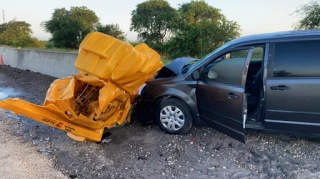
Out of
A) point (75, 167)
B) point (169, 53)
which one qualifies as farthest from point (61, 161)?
point (169, 53)

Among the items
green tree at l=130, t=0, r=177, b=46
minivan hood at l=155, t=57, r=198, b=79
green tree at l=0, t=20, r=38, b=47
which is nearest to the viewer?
minivan hood at l=155, t=57, r=198, b=79

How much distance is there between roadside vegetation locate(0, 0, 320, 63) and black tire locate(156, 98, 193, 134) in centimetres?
Answer: 924

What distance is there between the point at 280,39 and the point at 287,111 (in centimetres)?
106

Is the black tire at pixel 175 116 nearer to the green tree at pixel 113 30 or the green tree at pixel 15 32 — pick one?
the green tree at pixel 113 30

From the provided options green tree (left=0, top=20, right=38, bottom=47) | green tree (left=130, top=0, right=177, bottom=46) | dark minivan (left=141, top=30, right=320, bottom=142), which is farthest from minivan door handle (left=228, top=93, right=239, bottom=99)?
green tree (left=0, top=20, right=38, bottom=47)

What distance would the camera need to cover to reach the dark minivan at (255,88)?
13.6 feet

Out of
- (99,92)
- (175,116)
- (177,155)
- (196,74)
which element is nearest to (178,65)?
(196,74)

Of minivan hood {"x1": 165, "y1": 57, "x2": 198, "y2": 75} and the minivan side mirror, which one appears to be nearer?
the minivan side mirror

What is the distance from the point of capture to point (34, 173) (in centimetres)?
408

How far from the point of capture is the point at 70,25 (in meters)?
25.4

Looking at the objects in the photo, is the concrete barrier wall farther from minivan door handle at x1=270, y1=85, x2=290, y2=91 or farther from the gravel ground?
minivan door handle at x1=270, y1=85, x2=290, y2=91

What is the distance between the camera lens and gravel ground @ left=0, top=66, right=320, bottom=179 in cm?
406

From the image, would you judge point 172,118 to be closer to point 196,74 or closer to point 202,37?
point 196,74

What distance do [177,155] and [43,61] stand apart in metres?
10.3
